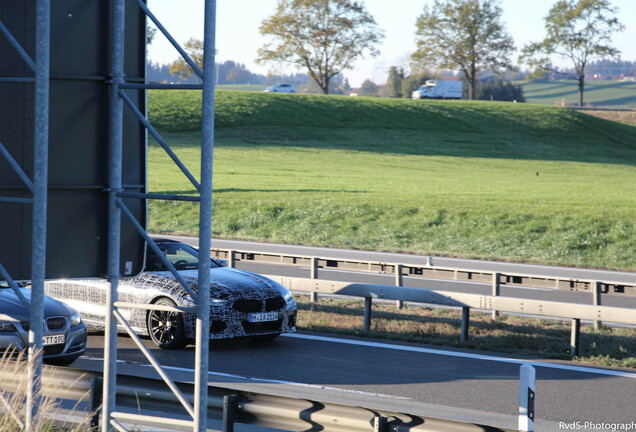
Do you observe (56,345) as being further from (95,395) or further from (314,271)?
(314,271)

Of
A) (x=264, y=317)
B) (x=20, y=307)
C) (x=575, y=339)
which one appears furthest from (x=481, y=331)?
(x=20, y=307)

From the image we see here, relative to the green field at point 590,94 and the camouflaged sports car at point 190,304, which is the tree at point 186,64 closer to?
the camouflaged sports car at point 190,304

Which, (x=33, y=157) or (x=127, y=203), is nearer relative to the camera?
(x=33, y=157)

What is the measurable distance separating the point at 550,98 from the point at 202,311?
184250 mm

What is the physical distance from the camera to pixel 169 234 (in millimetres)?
25625

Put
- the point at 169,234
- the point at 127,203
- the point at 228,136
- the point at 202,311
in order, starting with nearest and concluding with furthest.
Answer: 1. the point at 202,311
2. the point at 127,203
3. the point at 169,234
4. the point at 228,136

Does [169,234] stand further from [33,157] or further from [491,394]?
[33,157]

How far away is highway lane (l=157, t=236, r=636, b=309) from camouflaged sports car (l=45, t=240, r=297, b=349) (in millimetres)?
4605

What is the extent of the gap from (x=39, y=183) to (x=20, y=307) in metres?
4.44

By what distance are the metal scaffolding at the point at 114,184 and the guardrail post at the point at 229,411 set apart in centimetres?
17

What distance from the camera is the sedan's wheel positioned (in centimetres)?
1052

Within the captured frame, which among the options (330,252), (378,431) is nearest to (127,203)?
(378,431)

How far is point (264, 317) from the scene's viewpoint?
10648 mm

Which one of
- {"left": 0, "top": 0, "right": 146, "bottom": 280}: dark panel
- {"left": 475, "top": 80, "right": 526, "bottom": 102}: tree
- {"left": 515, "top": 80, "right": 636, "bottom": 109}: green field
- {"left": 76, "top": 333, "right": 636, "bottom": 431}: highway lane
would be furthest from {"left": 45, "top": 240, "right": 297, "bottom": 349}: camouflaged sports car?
{"left": 515, "top": 80, "right": 636, "bottom": 109}: green field
